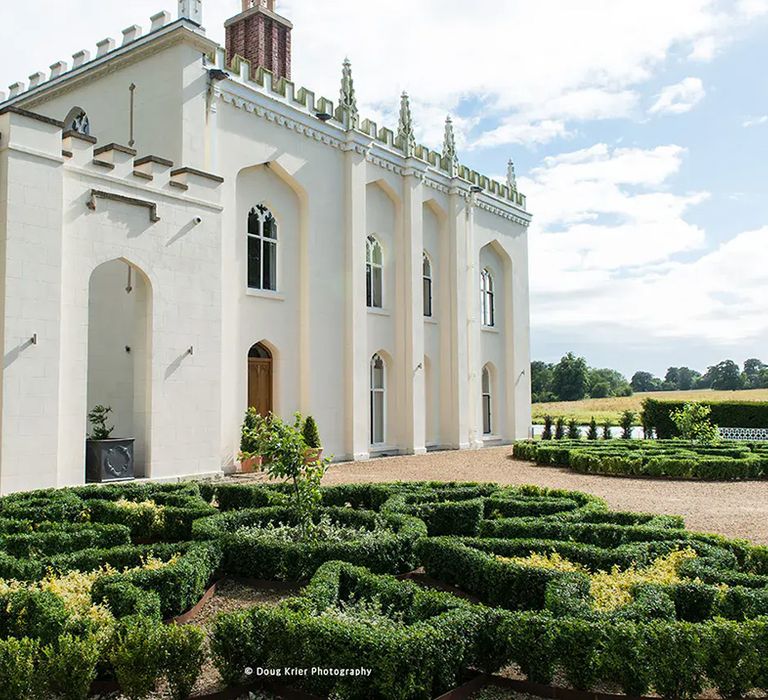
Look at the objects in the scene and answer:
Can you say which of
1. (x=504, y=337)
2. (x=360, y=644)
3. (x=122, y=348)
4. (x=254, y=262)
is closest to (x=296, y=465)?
(x=360, y=644)

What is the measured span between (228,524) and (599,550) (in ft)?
13.7

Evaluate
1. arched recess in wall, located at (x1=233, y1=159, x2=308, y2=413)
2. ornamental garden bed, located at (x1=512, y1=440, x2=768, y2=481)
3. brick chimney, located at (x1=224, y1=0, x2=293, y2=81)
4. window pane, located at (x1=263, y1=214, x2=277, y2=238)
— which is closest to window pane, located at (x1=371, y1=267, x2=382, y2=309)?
arched recess in wall, located at (x1=233, y1=159, x2=308, y2=413)

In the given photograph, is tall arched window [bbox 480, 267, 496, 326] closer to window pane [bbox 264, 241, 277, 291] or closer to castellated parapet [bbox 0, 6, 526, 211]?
castellated parapet [bbox 0, 6, 526, 211]

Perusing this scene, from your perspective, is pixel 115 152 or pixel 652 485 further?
pixel 652 485

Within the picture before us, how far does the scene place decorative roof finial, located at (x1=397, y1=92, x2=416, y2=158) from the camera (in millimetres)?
24250

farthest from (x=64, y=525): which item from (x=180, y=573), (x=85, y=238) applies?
(x=85, y=238)

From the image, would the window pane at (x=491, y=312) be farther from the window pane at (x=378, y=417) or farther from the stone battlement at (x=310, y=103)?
the window pane at (x=378, y=417)

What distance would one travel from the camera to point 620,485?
A: 623 inches

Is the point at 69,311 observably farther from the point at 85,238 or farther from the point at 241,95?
the point at 241,95

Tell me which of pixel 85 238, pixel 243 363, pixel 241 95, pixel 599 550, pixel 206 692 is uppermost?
pixel 241 95

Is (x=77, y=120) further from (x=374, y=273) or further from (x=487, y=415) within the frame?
(x=487, y=415)

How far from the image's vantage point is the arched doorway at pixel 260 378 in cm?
1900

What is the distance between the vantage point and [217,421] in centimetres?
1602

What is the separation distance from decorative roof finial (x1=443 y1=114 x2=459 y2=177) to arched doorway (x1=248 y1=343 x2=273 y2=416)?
454 inches
